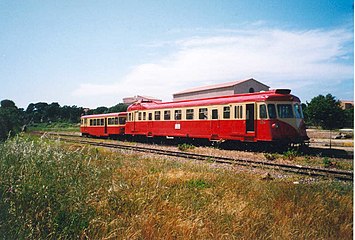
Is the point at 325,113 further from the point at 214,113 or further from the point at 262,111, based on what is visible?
the point at 214,113

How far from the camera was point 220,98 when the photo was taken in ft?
45.5

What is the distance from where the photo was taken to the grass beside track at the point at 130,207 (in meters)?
3.22

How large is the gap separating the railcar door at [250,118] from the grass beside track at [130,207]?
6939mm

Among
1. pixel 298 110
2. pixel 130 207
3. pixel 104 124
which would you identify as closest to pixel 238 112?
pixel 298 110

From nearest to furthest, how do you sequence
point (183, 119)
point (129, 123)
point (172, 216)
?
point (172, 216) → point (183, 119) → point (129, 123)

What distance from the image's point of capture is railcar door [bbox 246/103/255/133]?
12.2m

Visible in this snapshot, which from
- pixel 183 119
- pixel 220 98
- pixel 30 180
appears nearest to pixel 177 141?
pixel 183 119

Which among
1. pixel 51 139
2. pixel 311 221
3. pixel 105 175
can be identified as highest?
pixel 51 139

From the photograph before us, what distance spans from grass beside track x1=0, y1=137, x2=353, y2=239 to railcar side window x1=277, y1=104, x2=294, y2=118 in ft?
22.1

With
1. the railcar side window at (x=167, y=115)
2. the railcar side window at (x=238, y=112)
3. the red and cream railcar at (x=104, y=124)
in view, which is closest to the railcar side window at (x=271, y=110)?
the railcar side window at (x=238, y=112)

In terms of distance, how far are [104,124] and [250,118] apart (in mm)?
15672

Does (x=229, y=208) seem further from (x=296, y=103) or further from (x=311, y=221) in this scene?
(x=296, y=103)

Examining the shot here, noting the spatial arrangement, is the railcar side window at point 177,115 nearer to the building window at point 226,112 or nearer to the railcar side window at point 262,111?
the building window at point 226,112

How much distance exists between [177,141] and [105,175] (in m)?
12.2
